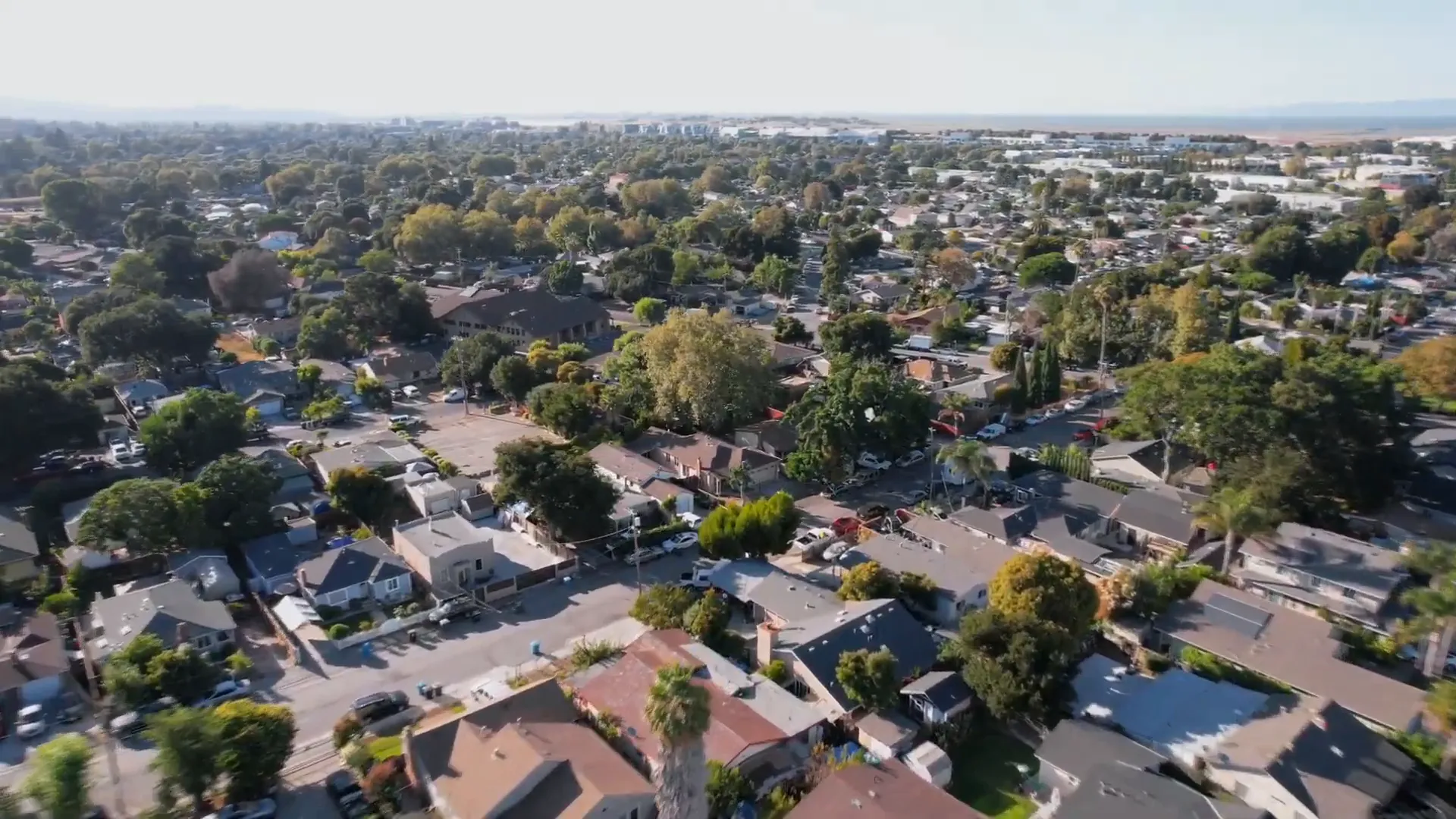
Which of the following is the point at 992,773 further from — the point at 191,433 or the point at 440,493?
the point at 191,433

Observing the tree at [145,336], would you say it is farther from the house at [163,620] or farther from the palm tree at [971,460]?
the palm tree at [971,460]

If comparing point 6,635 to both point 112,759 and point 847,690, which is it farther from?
point 847,690

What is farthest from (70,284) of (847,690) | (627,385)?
(847,690)

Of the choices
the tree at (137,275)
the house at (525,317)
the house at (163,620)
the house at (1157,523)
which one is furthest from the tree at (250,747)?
the tree at (137,275)

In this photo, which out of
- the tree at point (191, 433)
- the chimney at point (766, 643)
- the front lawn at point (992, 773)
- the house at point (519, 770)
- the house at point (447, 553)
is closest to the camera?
the house at point (519, 770)

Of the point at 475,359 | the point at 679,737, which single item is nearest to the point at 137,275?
the point at 475,359

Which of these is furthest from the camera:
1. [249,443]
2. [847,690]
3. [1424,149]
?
[1424,149]
